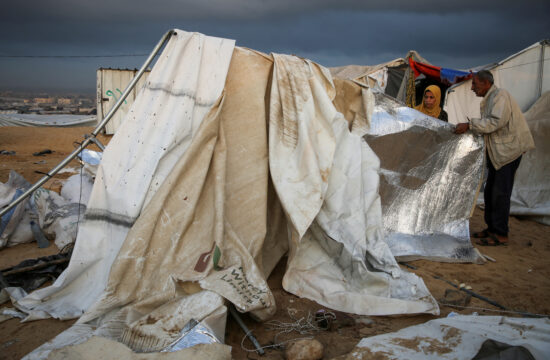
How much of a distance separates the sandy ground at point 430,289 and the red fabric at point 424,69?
5.84m

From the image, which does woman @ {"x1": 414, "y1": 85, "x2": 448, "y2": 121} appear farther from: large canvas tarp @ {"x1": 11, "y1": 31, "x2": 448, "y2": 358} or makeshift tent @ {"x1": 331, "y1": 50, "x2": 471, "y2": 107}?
makeshift tent @ {"x1": 331, "y1": 50, "x2": 471, "y2": 107}

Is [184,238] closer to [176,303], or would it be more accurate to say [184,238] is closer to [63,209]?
[176,303]

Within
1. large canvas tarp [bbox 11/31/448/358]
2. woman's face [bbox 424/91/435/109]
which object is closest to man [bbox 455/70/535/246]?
woman's face [bbox 424/91/435/109]

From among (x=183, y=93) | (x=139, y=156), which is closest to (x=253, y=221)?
(x=139, y=156)

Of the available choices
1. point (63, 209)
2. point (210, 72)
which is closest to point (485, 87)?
point (210, 72)

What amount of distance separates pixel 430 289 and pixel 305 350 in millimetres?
1496

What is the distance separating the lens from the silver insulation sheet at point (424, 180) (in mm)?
3809

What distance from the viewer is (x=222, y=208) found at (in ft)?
8.42

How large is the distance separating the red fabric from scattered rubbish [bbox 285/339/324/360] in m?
9.66

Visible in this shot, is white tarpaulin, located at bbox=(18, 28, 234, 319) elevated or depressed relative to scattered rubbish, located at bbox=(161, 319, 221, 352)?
elevated

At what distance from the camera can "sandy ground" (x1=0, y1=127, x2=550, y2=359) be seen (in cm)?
230

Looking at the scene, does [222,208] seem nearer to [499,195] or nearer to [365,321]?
[365,321]

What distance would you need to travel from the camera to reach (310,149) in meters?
2.86

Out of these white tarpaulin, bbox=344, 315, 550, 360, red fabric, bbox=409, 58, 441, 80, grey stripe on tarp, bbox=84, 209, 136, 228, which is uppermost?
red fabric, bbox=409, 58, 441, 80
